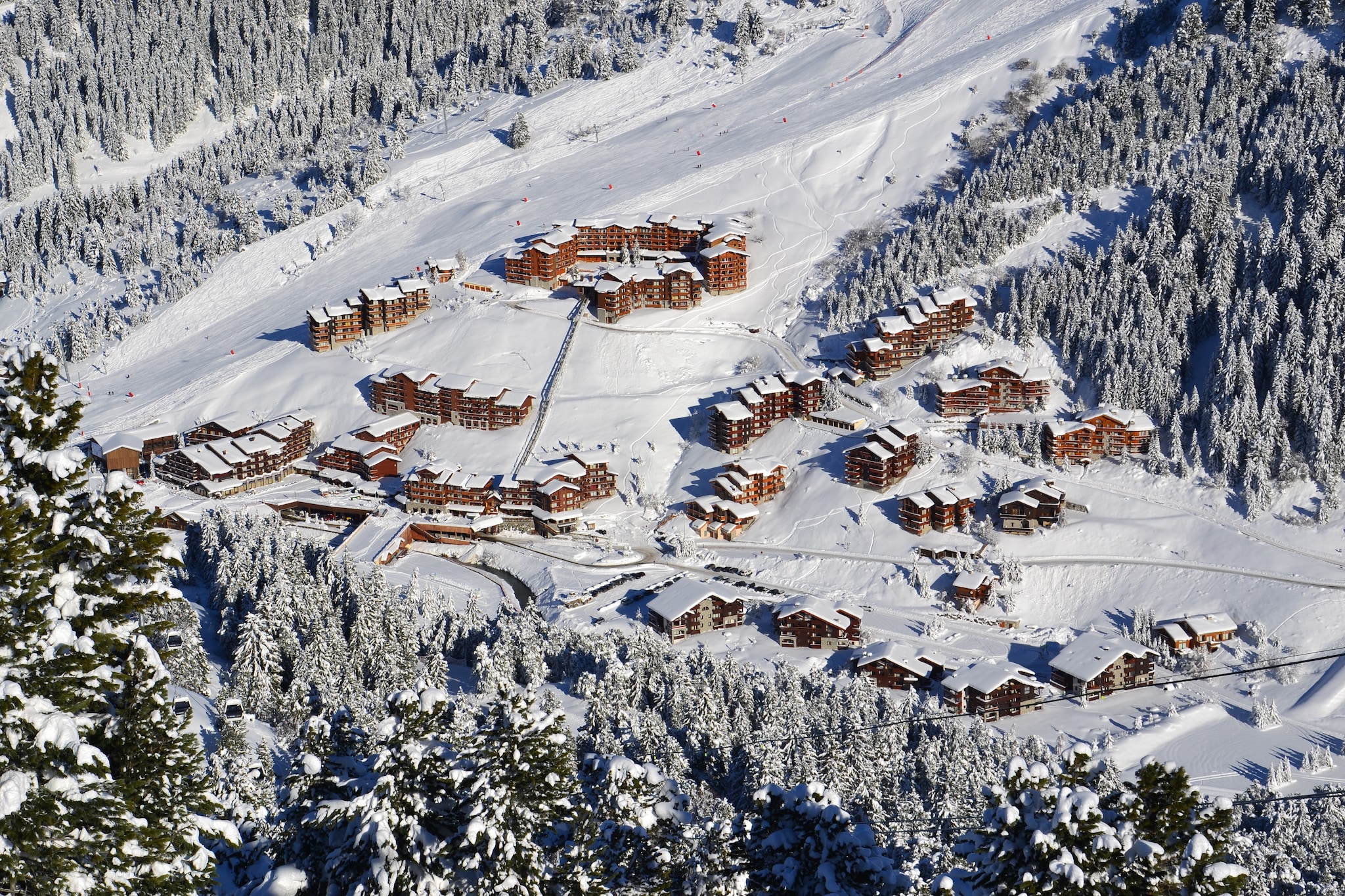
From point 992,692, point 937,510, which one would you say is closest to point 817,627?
point 992,692

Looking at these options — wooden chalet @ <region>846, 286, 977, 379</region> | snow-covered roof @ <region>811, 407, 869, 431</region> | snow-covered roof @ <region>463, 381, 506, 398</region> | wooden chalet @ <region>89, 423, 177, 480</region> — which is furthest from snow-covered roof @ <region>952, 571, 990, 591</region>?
wooden chalet @ <region>89, 423, 177, 480</region>

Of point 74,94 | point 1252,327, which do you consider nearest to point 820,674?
point 1252,327

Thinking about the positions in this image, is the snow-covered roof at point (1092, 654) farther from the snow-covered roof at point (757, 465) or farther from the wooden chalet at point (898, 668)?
the snow-covered roof at point (757, 465)

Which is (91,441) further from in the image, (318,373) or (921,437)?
(921,437)

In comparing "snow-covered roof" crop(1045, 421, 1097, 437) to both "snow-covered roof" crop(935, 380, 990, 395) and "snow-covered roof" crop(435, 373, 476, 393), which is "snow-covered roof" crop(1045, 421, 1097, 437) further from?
"snow-covered roof" crop(435, 373, 476, 393)

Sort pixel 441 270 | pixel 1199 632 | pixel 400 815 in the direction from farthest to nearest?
pixel 441 270 → pixel 1199 632 → pixel 400 815

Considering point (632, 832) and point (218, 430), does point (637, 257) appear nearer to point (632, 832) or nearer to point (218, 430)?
point (218, 430)
